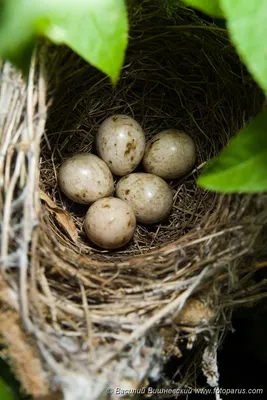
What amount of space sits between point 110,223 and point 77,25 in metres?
0.50

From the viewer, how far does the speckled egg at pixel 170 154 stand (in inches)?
47.8

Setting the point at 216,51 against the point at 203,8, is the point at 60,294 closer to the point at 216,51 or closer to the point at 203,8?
the point at 203,8

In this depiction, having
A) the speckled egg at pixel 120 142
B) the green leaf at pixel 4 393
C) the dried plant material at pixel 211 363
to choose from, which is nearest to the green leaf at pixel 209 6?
the speckled egg at pixel 120 142

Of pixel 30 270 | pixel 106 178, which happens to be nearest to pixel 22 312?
pixel 30 270

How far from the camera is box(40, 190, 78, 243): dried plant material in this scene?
44.8 inches

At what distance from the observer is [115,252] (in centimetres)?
121

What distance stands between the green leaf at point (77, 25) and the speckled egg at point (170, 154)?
508mm

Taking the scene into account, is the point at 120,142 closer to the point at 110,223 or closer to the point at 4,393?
the point at 110,223

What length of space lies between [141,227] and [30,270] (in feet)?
1.66

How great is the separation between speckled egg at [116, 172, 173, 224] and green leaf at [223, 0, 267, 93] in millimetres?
583

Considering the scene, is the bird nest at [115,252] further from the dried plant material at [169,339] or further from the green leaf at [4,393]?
the green leaf at [4,393]

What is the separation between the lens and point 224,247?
883 millimetres
